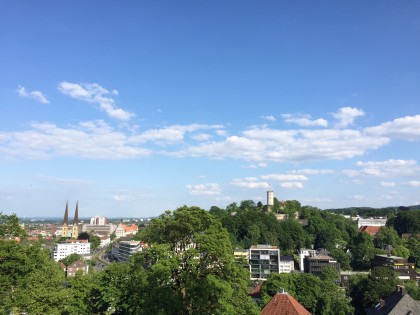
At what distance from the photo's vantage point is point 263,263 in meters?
95.2

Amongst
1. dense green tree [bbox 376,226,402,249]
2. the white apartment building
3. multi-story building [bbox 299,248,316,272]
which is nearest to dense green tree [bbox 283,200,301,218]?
dense green tree [bbox 376,226,402,249]

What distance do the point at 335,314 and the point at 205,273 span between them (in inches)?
1396

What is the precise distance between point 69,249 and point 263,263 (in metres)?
104

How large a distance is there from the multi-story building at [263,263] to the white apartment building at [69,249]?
89.4m

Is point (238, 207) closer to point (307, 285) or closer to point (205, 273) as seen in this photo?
point (307, 285)

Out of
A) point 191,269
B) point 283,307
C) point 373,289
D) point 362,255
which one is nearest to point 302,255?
point 362,255

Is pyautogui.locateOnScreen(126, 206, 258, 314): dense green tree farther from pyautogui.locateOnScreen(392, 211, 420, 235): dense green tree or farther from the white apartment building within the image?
the white apartment building

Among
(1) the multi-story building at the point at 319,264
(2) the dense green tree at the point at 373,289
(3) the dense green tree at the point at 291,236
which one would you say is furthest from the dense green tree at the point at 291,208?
(2) the dense green tree at the point at 373,289

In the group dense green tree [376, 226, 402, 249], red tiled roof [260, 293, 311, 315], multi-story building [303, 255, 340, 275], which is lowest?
multi-story building [303, 255, 340, 275]

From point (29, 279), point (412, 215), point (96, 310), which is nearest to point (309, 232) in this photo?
point (412, 215)

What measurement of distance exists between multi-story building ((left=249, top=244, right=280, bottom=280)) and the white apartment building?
89415mm

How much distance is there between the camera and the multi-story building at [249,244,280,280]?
94.9 metres

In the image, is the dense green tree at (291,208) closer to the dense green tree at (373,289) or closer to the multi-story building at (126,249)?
the multi-story building at (126,249)

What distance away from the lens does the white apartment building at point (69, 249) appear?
16075 centimetres
